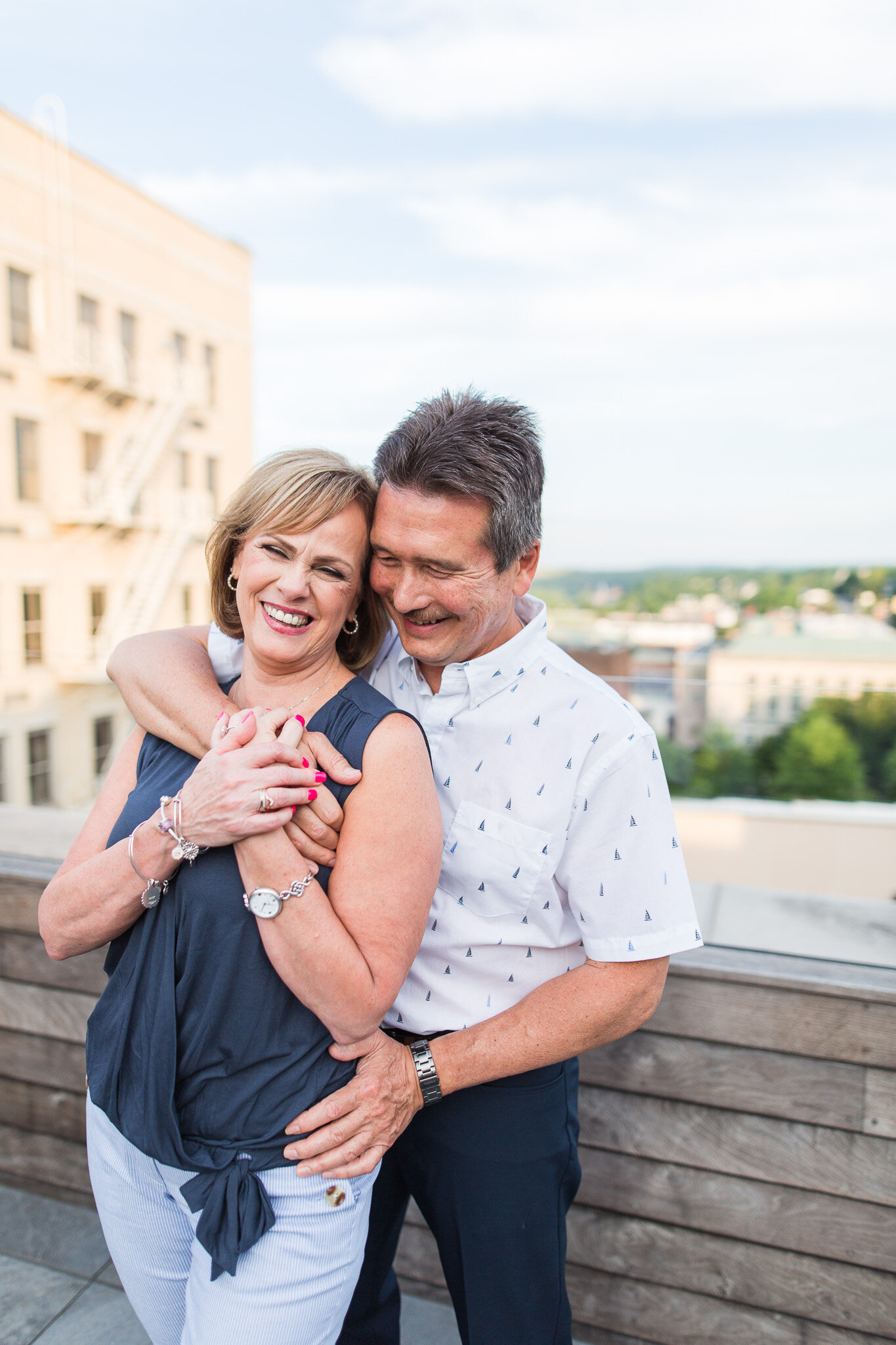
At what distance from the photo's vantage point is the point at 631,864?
1.12 metres

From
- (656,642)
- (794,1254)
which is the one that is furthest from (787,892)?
(656,642)

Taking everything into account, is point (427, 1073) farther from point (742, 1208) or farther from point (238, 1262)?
point (742, 1208)

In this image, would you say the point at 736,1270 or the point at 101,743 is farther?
the point at 101,743

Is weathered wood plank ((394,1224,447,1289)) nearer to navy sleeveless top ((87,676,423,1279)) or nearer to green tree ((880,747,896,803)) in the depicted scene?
navy sleeveless top ((87,676,423,1279))

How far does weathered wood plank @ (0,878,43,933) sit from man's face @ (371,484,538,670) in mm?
1381

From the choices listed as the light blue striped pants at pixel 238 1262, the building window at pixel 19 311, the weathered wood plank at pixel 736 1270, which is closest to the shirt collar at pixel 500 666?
the light blue striped pants at pixel 238 1262

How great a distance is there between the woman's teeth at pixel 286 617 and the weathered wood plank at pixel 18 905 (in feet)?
4.24

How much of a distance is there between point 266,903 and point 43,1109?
165cm

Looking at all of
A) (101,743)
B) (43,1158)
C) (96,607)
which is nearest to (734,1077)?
(43,1158)

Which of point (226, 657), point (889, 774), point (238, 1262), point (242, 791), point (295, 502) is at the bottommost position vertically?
point (238, 1262)

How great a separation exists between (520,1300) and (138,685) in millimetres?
1099

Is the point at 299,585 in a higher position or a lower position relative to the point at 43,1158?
higher

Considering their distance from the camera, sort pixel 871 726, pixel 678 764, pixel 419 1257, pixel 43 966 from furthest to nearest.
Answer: pixel 871 726
pixel 678 764
pixel 43 966
pixel 419 1257

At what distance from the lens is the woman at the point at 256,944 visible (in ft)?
3.20
